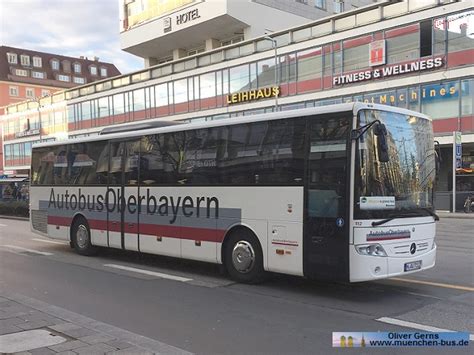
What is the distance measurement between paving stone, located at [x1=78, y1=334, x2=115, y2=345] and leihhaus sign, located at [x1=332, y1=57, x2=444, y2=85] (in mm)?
29744

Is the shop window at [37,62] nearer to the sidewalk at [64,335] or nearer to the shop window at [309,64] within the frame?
the shop window at [309,64]

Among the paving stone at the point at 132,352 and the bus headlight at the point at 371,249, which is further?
the bus headlight at the point at 371,249

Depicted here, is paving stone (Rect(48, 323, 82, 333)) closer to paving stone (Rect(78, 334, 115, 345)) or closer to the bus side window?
paving stone (Rect(78, 334, 115, 345))

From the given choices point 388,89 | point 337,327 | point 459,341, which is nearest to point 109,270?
point 337,327

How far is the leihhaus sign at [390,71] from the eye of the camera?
3078 cm

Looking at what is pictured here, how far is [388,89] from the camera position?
32.9 metres

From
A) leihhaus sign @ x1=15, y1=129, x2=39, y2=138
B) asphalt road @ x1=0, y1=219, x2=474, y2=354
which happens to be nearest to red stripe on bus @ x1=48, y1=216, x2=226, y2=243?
asphalt road @ x1=0, y1=219, x2=474, y2=354

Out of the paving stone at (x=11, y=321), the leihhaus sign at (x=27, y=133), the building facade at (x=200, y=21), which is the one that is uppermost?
the building facade at (x=200, y=21)

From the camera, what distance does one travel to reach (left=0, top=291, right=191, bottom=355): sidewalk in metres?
4.95

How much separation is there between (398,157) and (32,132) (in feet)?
233

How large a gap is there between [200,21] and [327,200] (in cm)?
4159

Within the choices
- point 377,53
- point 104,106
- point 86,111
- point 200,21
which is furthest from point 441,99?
point 86,111

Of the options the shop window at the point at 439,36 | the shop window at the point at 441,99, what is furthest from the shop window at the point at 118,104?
the shop window at the point at 439,36

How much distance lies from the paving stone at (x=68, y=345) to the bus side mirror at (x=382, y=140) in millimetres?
4594
